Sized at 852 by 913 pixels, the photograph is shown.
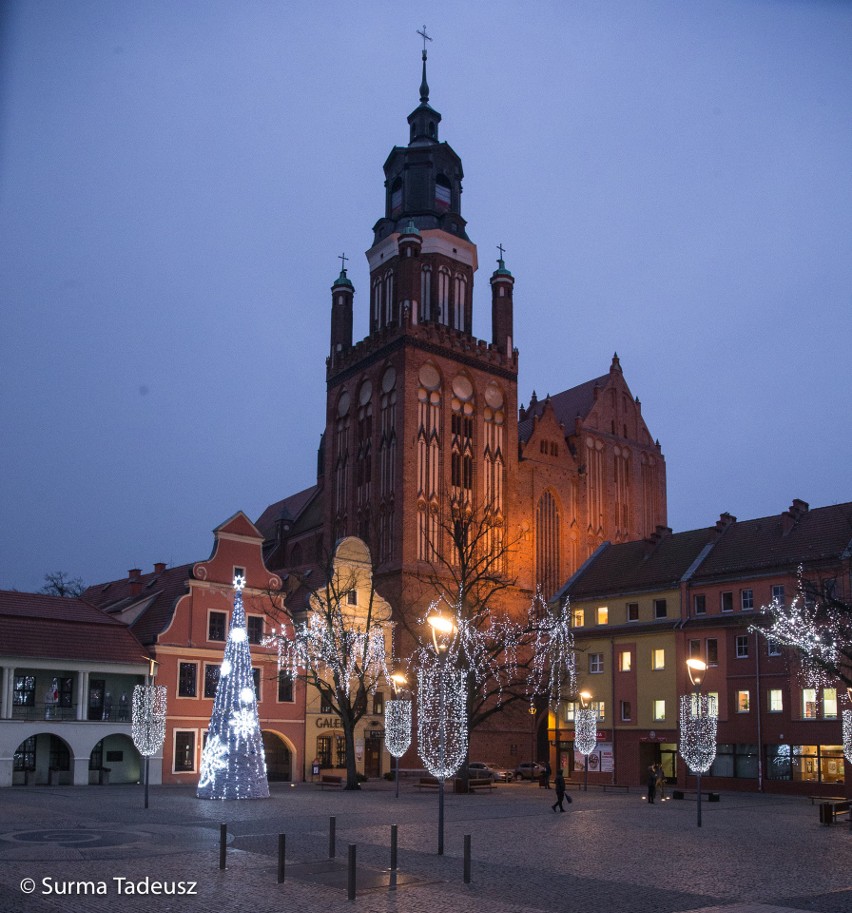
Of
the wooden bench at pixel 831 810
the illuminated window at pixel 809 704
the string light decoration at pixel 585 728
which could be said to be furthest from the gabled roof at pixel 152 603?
the wooden bench at pixel 831 810

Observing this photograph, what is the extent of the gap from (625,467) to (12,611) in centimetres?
4919

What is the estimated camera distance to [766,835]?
2812 cm

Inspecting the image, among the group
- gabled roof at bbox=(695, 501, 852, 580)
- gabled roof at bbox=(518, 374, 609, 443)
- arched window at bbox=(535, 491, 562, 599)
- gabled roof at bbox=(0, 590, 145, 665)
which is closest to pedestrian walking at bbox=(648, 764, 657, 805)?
gabled roof at bbox=(695, 501, 852, 580)

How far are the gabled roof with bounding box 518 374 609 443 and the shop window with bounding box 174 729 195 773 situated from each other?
3583 centimetres

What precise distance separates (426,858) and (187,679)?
34.7 metres

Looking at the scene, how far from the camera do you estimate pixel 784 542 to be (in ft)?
186

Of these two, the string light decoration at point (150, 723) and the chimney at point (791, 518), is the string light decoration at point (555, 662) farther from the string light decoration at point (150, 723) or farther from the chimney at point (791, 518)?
the string light decoration at point (150, 723)

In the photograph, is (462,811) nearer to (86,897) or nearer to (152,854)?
(152,854)

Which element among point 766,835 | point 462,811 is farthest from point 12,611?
point 766,835

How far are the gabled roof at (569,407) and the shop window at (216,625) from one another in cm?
3105

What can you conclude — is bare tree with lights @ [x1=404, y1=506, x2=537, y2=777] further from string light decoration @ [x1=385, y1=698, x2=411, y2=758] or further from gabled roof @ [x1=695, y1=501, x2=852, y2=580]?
gabled roof @ [x1=695, y1=501, x2=852, y2=580]

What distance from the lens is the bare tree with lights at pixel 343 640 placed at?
5000 cm

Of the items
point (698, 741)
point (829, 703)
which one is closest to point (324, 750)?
point (829, 703)

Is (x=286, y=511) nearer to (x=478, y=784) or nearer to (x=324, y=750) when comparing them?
(x=324, y=750)
